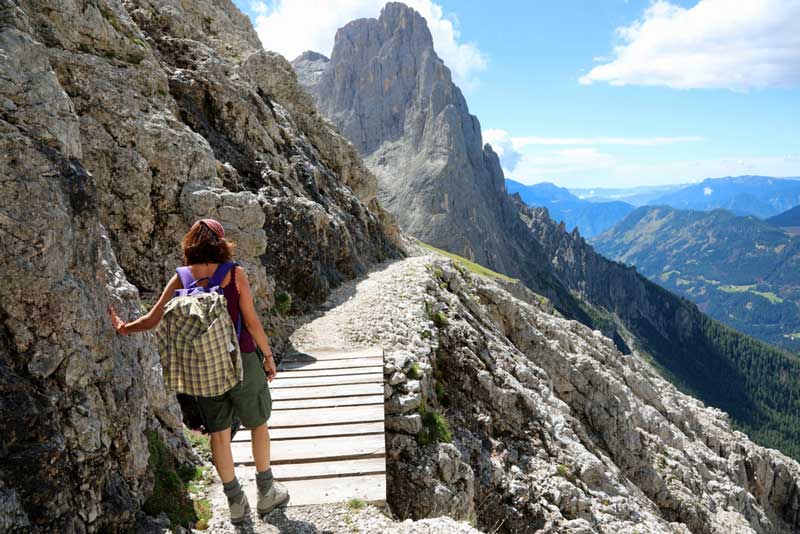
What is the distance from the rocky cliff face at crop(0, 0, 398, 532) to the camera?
5.71 meters

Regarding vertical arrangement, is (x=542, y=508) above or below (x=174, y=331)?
below

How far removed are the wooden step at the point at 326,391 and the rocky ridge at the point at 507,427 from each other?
19.7 inches

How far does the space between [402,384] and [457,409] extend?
8.39 ft

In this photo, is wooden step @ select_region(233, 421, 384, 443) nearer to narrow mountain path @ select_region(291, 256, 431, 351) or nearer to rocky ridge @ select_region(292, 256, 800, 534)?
rocky ridge @ select_region(292, 256, 800, 534)

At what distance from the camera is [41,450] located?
17.4 feet

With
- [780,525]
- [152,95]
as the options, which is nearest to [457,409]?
[152,95]

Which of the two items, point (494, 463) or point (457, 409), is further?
point (457, 409)

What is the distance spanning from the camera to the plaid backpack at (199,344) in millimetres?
6383

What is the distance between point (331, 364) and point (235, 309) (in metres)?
6.83

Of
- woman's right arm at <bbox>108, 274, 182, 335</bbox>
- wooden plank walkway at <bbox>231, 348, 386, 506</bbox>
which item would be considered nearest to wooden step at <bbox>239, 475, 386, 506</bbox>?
wooden plank walkway at <bbox>231, 348, 386, 506</bbox>

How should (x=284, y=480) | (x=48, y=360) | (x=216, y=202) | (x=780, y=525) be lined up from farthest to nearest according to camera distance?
(x=780, y=525), (x=216, y=202), (x=284, y=480), (x=48, y=360)

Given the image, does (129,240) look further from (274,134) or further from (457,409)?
(274,134)

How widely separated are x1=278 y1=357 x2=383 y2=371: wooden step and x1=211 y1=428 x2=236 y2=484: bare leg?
6101 mm

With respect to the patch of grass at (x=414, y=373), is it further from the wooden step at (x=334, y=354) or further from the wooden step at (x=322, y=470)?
the wooden step at (x=322, y=470)
